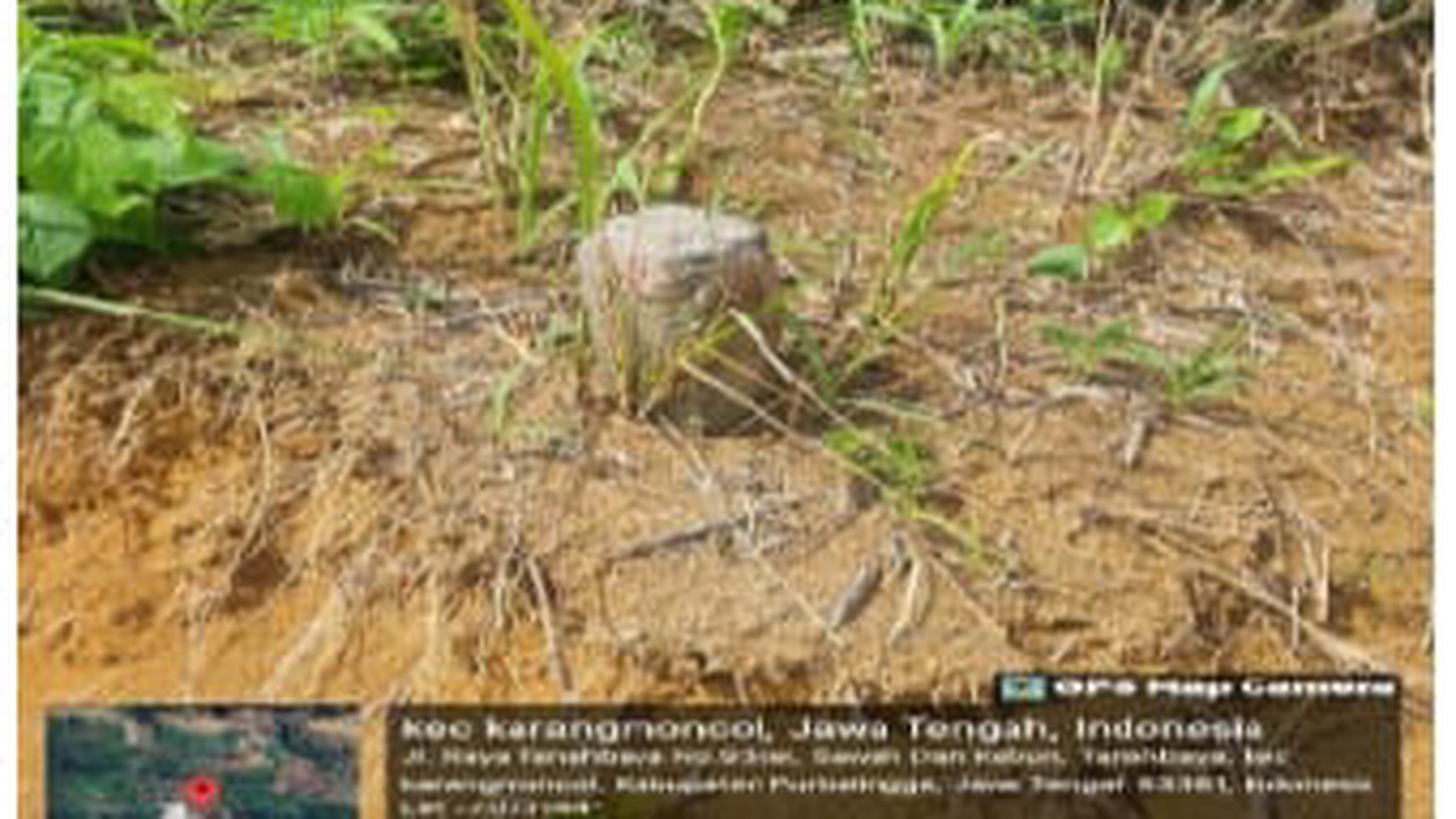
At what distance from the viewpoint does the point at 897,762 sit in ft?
6.03

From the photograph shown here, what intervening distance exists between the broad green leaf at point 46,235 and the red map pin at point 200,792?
1.16ft

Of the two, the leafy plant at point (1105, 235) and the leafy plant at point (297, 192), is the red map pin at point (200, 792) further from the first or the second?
the leafy plant at point (1105, 235)

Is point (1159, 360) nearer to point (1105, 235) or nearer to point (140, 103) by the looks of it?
point (1105, 235)

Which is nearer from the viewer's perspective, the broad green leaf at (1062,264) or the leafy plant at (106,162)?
the leafy plant at (106,162)

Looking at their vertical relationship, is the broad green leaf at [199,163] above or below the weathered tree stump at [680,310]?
above

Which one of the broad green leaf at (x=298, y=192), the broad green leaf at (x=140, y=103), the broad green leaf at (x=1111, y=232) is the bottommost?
the broad green leaf at (x=1111, y=232)

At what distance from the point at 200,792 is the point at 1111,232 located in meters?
0.76

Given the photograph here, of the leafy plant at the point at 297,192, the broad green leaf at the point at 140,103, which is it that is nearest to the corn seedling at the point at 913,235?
the leafy plant at the point at 297,192

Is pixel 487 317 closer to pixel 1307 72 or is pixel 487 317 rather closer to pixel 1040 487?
pixel 1040 487

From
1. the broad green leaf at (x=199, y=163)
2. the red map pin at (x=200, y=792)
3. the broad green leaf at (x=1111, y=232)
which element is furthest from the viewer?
the broad green leaf at (x=1111, y=232)

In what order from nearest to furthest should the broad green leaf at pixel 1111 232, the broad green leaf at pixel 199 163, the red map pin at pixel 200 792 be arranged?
the red map pin at pixel 200 792 → the broad green leaf at pixel 199 163 → the broad green leaf at pixel 1111 232

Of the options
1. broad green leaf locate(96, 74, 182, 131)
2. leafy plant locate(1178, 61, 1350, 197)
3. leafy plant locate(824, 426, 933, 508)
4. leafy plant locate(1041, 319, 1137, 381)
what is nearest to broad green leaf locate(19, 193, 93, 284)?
broad green leaf locate(96, 74, 182, 131)

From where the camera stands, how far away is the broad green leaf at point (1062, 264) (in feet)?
6.66

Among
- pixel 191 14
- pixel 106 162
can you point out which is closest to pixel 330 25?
pixel 191 14
